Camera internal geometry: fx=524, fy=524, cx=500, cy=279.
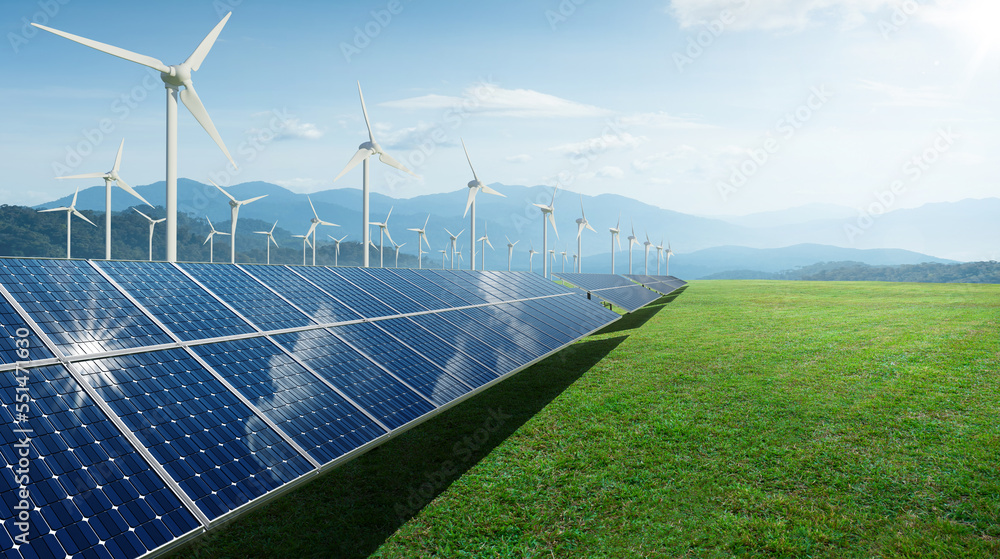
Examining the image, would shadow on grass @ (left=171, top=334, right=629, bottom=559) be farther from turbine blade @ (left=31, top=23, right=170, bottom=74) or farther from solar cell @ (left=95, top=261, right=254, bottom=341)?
turbine blade @ (left=31, top=23, right=170, bottom=74)

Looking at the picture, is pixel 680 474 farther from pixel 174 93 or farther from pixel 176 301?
pixel 174 93

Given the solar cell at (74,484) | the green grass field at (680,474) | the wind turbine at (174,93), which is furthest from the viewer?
the wind turbine at (174,93)

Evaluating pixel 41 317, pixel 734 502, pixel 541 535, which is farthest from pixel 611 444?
pixel 41 317

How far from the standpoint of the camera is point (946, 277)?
16700 cm

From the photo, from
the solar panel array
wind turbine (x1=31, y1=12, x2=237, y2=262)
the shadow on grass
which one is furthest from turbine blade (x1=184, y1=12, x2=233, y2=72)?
the shadow on grass

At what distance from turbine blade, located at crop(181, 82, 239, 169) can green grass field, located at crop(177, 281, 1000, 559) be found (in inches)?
503

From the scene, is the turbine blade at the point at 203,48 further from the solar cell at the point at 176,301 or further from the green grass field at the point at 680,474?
the green grass field at the point at 680,474

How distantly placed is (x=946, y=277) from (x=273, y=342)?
704 ft

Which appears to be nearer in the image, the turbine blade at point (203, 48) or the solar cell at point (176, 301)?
the solar cell at point (176, 301)

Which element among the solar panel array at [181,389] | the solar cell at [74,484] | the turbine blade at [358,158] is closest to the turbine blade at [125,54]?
the solar panel array at [181,389]

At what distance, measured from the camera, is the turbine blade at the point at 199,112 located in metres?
18.0

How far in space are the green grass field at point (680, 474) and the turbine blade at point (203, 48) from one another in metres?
14.4

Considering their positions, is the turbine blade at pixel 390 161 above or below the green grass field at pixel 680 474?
above

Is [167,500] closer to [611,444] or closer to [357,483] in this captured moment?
[357,483]
